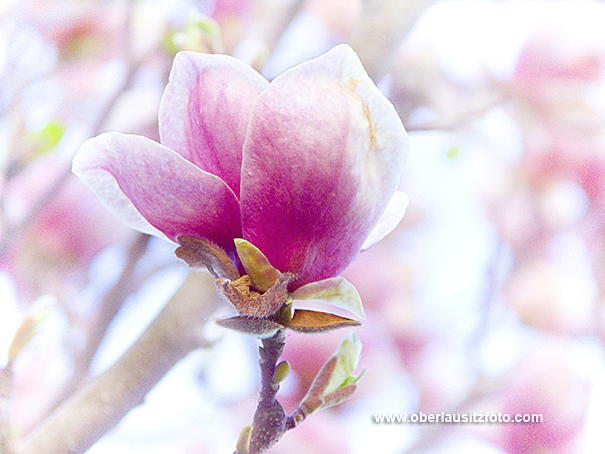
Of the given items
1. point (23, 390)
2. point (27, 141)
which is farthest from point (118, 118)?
point (23, 390)

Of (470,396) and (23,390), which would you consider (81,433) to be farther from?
(470,396)

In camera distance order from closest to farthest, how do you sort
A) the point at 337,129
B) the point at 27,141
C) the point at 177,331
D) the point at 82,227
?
the point at 337,129 < the point at 177,331 < the point at 27,141 < the point at 82,227

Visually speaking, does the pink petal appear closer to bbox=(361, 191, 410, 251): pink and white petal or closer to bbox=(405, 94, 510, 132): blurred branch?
bbox=(361, 191, 410, 251): pink and white petal

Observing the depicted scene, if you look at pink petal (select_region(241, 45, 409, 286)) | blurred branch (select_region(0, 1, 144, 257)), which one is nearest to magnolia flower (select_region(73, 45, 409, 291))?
pink petal (select_region(241, 45, 409, 286))

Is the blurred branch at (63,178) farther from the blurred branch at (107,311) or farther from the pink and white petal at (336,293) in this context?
the pink and white petal at (336,293)

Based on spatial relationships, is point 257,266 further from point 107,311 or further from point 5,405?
point 107,311

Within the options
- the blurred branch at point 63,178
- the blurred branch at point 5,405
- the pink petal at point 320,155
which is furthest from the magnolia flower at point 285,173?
the blurred branch at point 63,178
